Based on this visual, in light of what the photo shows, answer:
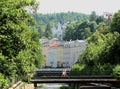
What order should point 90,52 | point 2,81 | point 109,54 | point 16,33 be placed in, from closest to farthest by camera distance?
point 2,81 → point 16,33 → point 109,54 → point 90,52

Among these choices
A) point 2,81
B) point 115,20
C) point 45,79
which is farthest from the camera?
point 115,20

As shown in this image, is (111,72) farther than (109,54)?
No

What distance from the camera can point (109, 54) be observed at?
81250 millimetres

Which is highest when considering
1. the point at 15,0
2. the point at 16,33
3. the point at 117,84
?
the point at 15,0

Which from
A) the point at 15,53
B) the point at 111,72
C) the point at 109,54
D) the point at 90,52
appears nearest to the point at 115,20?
the point at 90,52

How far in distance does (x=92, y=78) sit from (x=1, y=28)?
124 feet

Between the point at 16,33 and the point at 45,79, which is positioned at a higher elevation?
the point at 16,33

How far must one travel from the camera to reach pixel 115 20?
105688 millimetres

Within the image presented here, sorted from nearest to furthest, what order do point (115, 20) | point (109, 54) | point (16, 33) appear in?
point (16, 33), point (109, 54), point (115, 20)

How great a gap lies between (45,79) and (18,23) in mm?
35104

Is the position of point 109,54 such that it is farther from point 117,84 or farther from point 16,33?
point 16,33

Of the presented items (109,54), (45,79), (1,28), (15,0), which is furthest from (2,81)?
(109,54)

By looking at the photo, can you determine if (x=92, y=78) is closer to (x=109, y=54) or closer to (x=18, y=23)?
(x=109, y=54)

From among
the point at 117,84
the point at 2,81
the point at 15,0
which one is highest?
the point at 15,0
